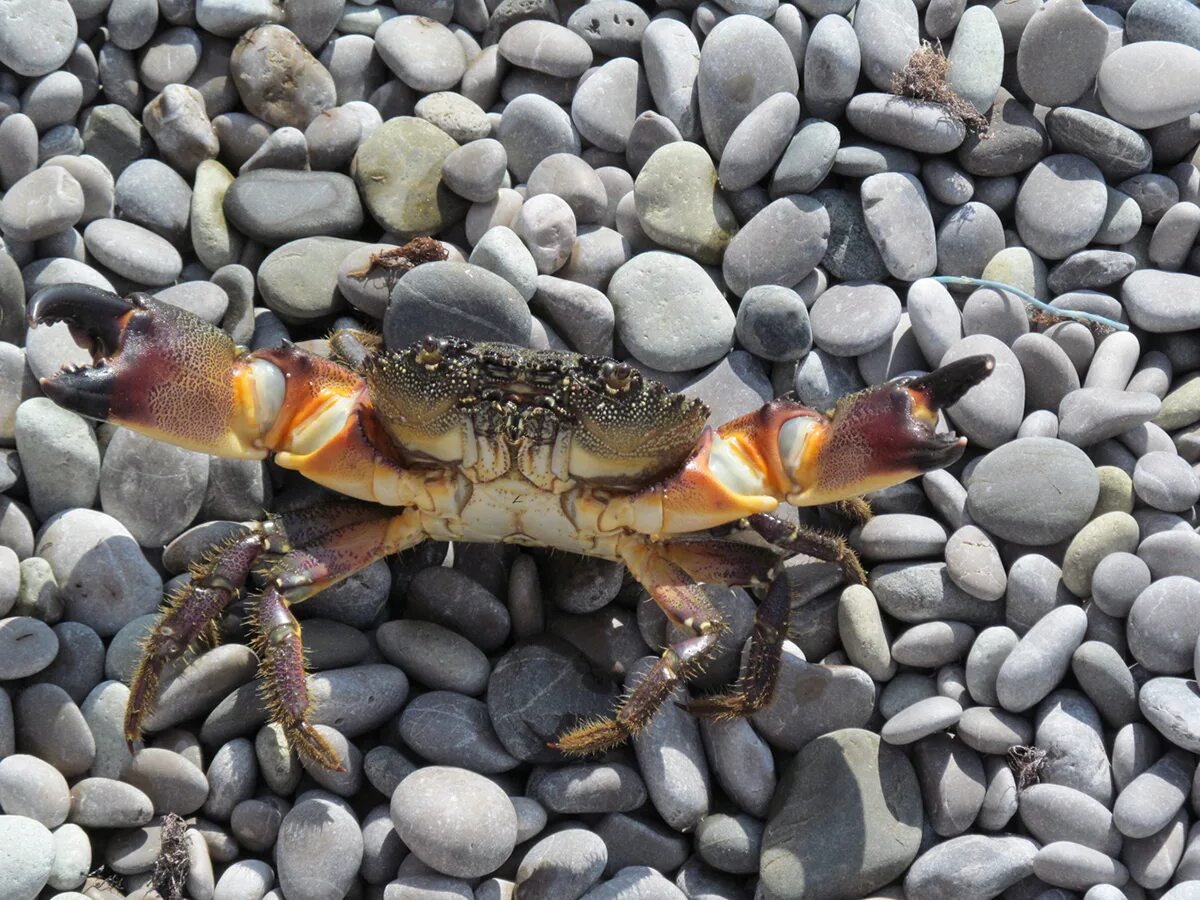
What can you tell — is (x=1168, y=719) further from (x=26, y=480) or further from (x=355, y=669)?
(x=26, y=480)

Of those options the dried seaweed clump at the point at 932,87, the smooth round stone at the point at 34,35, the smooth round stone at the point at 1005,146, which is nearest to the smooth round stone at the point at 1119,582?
the smooth round stone at the point at 1005,146

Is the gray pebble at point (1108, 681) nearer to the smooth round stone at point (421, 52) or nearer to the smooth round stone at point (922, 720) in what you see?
the smooth round stone at point (922, 720)

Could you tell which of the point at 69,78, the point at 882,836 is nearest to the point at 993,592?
the point at 882,836

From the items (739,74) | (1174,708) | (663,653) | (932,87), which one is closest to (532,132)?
(739,74)

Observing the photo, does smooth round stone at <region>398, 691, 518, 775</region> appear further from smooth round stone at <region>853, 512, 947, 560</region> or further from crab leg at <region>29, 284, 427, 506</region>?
smooth round stone at <region>853, 512, 947, 560</region>

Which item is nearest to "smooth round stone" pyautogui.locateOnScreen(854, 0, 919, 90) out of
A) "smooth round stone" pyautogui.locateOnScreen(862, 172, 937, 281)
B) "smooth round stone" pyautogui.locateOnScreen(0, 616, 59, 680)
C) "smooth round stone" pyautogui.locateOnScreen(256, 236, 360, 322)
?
"smooth round stone" pyautogui.locateOnScreen(862, 172, 937, 281)
